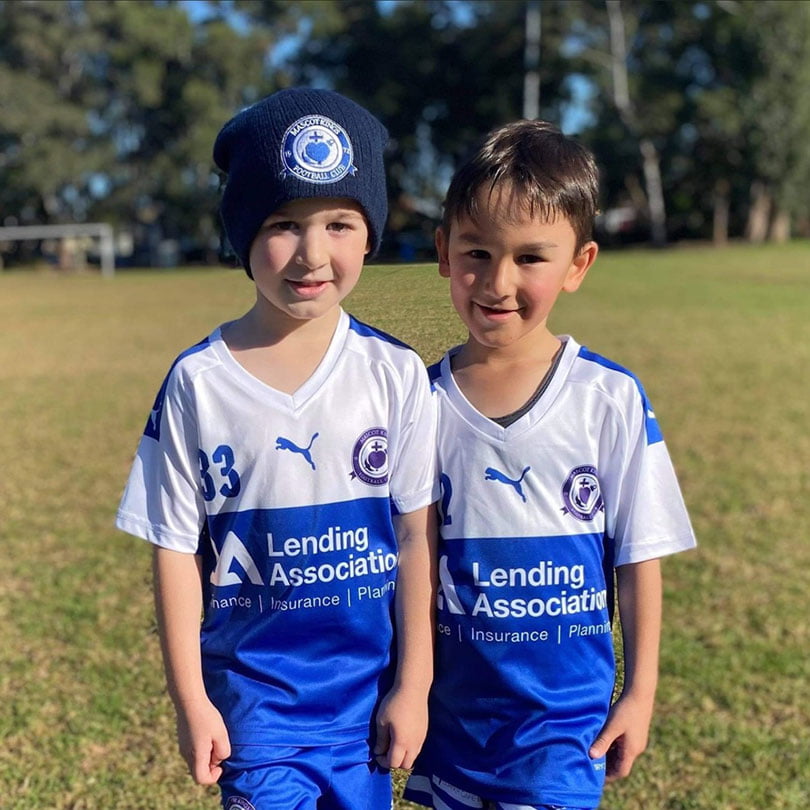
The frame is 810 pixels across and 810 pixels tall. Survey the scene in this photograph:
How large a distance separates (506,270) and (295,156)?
387 millimetres

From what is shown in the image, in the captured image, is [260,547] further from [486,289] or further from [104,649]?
[104,649]

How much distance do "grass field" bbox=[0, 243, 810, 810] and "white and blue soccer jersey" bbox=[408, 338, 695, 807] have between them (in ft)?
1.05

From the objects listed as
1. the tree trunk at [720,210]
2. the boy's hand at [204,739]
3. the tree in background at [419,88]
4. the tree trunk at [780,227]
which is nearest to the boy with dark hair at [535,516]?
the boy's hand at [204,739]

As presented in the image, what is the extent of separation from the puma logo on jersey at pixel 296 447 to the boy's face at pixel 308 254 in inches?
7.8

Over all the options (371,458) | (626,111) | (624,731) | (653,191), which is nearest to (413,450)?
(371,458)

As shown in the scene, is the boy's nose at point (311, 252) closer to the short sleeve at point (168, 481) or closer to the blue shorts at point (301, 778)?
the short sleeve at point (168, 481)

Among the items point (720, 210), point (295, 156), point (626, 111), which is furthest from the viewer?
point (720, 210)

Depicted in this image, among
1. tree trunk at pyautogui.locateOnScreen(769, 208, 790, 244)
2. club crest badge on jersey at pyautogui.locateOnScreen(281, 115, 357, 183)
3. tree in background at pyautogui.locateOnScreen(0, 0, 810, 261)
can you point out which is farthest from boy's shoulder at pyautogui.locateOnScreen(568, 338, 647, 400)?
tree trunk at pyautogui.locateOnScreen(769, 208, 790, 244)

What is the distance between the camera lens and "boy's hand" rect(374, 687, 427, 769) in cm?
170

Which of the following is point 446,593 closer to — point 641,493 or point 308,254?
point 641,493

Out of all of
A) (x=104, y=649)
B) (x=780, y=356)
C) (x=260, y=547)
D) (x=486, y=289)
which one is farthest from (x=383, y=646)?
(x=780, y=356)

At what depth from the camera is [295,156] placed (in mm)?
1562

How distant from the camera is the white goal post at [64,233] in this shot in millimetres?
34281

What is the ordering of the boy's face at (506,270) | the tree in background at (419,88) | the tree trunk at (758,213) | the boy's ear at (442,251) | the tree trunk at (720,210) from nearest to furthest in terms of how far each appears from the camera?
the boy's face at (506,270)
the boy's ear at (442,251)
the tree in background at (419,88)
the tree trunk at (758,213)
the tree trunk at (720,210)
